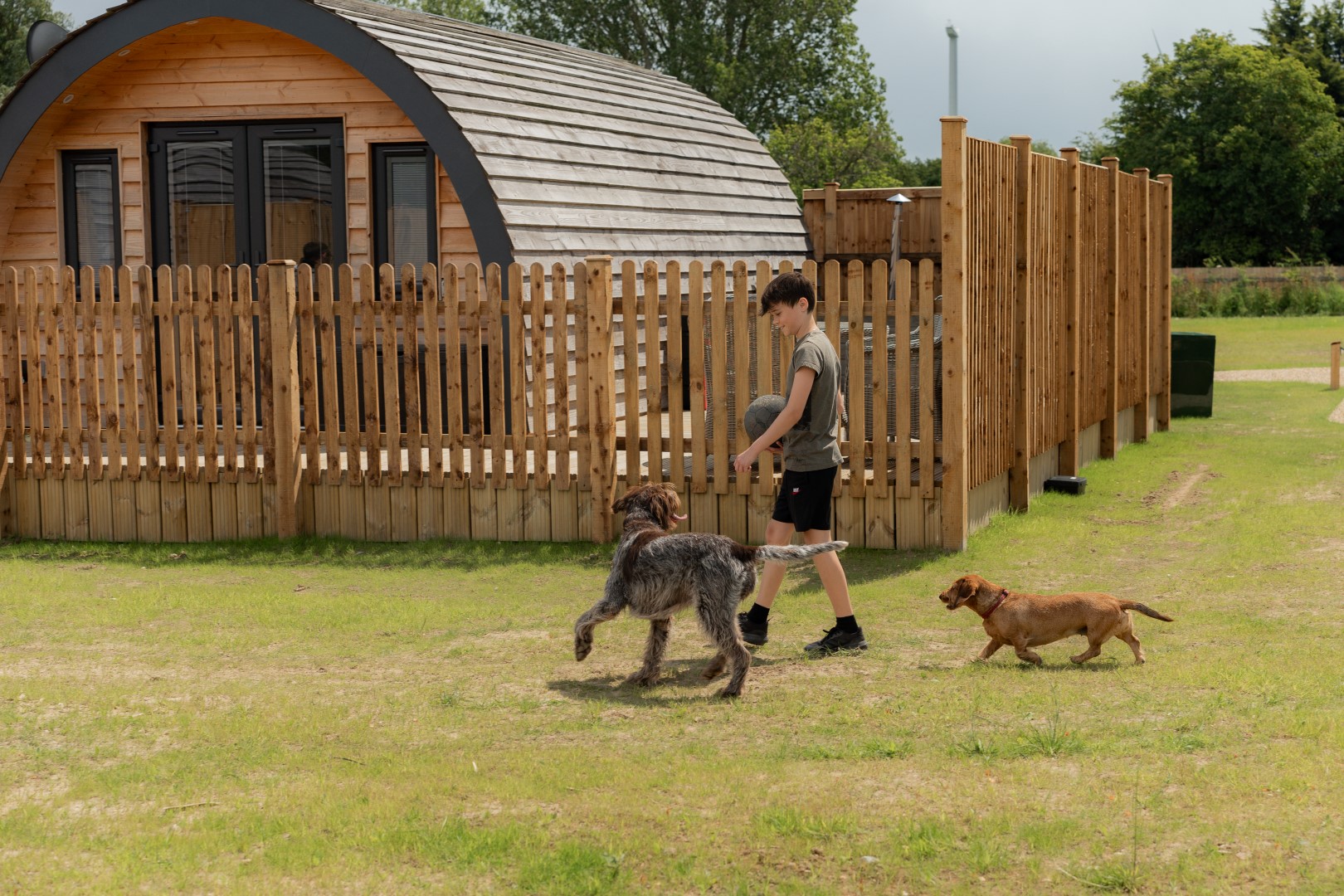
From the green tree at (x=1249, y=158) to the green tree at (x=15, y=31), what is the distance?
1635 inches

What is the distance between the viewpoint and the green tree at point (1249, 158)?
5744cm

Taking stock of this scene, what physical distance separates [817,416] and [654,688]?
60.9 inches

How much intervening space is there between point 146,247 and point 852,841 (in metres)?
12.0

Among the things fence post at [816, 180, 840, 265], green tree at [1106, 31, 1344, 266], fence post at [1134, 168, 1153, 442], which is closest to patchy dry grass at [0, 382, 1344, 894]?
fence post at [1134, 168, 1153, 442]

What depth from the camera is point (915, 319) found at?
436 inches

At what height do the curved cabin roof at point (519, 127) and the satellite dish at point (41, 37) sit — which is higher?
the satellite dish at point (41, 37)

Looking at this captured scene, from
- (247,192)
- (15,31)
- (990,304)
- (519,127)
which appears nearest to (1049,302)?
(990,304)

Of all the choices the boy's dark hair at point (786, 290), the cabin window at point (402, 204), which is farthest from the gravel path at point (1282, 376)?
the boy's dark hair at point (786, 290)

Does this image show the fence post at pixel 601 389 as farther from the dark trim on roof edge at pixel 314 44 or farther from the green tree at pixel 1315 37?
the green tree at pixel 1315 37

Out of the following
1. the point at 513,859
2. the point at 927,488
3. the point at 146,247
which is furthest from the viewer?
the point at 146,247

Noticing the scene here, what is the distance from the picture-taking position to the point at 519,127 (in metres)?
13.8

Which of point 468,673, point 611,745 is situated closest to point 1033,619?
point 611,745

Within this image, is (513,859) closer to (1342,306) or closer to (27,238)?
(27,238)

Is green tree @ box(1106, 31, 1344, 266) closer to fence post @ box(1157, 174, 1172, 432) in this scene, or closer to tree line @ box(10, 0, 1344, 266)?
tree line @ box(10, 0, 1344, 266)
